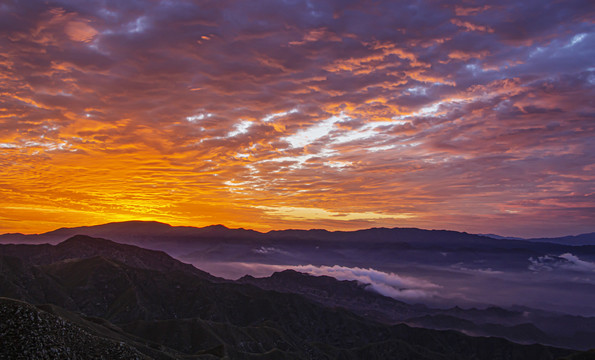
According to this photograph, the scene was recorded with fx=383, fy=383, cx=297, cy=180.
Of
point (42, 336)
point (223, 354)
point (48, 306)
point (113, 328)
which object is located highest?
point (42, 336)

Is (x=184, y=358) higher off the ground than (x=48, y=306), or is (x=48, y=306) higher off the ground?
(x=48, y=306)

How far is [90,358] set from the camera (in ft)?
289

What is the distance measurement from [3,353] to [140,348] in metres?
84.5

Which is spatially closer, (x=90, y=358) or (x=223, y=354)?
(x=90, y=358)

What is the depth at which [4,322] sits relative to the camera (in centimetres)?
7800

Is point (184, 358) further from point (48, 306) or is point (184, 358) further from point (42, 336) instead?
point (42, 336)

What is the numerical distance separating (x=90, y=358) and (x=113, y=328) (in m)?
117

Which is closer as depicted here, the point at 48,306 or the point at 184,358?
the point at 184,358

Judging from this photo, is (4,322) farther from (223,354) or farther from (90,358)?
(223,354)

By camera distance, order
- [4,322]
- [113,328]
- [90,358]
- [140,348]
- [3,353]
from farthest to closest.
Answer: [113,328] → [140,348] → [90,358] → [4,322] → [3,353]

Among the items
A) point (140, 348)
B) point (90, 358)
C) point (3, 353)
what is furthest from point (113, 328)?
point (3, 353)

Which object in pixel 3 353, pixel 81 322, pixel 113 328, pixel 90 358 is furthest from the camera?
pixel 113 328

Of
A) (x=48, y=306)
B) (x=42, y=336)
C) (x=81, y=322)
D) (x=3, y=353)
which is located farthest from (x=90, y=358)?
(x=48, y=306)

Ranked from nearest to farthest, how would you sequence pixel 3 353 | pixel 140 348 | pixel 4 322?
pixel 3 353, pixel 4 322, pixel 140 348
